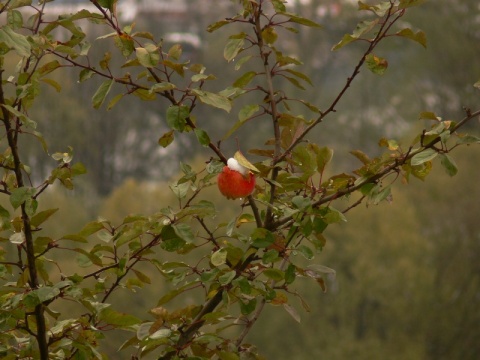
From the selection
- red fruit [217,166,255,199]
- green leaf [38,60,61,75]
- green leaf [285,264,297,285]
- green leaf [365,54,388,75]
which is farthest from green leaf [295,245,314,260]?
green leaf [38,60,61,75]

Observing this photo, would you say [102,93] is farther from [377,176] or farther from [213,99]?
[377,176]

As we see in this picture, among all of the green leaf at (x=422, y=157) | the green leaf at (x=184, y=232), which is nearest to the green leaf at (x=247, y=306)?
the green leaf at (x=184, y=232)

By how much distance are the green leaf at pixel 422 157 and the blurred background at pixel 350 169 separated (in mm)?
16449

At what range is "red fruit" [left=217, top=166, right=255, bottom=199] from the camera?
1.99 meters

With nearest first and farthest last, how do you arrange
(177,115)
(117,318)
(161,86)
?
1. (161,86)
2. (177,115)
3. (117,318)

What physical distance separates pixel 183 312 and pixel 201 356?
12 centimetres

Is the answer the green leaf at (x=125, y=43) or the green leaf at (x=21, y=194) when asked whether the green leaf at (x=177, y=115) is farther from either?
the green leaf at (x=21, y=194)

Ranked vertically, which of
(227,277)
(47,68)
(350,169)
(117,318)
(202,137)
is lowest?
(117,318)

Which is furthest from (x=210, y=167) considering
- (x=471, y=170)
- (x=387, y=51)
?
(x=387, y=51)

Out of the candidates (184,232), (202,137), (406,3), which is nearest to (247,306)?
(184,232)

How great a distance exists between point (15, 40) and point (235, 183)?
1.67ft

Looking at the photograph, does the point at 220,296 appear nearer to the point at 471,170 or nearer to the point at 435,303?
the point at 435,303

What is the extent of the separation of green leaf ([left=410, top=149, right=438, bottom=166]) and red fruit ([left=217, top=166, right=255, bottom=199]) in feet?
1.03

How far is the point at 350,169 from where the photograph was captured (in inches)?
1074
